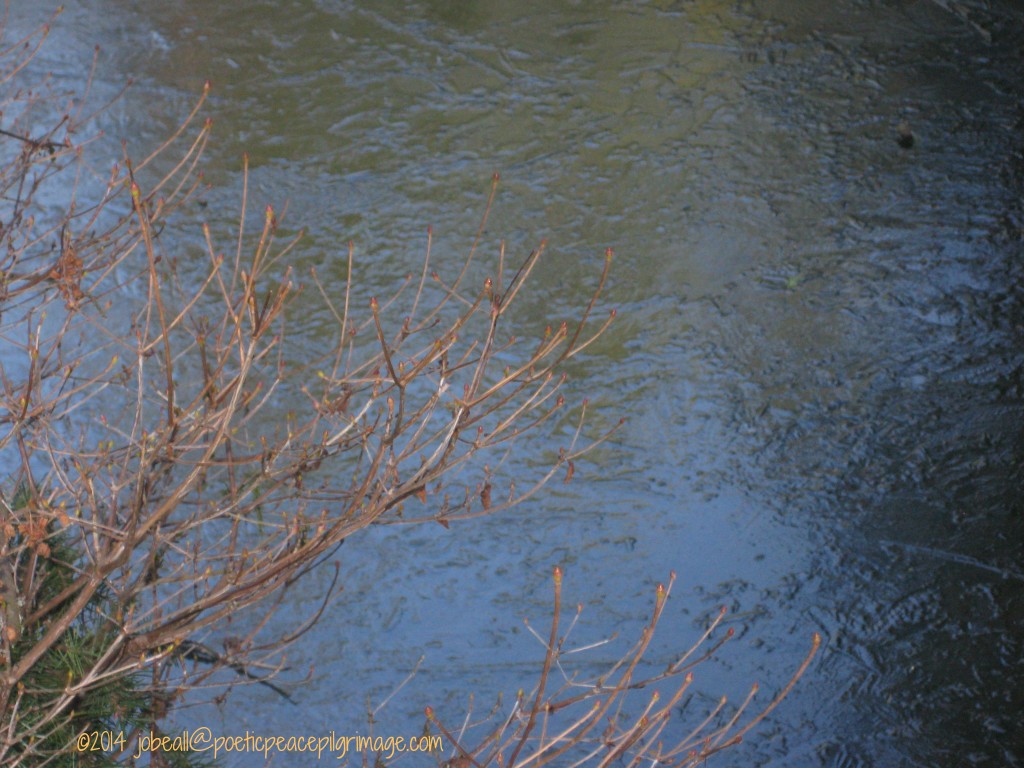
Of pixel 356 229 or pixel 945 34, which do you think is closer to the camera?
pixel 356 229

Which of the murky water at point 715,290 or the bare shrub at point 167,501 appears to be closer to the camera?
the bare shrub at point 167,501

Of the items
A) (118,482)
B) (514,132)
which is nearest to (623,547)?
(118,482)

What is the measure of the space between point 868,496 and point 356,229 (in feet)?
8.64

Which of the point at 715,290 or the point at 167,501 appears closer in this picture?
the point at 167,501

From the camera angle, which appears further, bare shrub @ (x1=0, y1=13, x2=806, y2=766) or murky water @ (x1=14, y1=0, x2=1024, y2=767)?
murky water @ (x1=14, y1=0, x2=1024, y2=767)

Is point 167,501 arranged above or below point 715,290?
above

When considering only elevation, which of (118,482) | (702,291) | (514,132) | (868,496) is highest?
(118,482)

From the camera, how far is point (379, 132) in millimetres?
5832

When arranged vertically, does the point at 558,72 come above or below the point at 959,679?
above

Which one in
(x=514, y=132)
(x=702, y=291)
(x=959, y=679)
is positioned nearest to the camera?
(x=959, y=679)

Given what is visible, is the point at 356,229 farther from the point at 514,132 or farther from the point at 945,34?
the point at 945,34

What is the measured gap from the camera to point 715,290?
472 centimetres

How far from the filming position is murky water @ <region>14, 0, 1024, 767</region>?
11.2 feet

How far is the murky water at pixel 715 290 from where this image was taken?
3.41m
